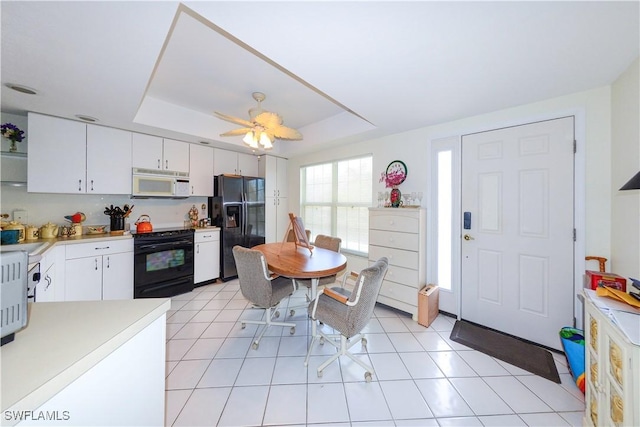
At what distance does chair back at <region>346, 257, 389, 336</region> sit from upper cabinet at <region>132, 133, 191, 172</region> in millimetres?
3416

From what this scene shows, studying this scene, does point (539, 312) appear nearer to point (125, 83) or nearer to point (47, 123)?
point (125, 83)

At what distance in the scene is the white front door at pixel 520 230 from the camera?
2.16 metres

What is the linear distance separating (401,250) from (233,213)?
2.84 metres

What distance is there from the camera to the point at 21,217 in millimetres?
2701

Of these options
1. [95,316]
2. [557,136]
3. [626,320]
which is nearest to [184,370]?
[95,316]

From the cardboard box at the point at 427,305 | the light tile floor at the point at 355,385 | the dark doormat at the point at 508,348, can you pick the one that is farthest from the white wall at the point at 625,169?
A: the cardboard box at the point at 427,305

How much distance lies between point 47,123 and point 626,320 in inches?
201

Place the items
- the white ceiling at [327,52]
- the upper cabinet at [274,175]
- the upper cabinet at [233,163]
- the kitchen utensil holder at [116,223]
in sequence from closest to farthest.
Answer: the white ceiling at [327,52] < the kitchen utensil holder at [116,223] < the upper cabinet at [233,163] < the upper cabinet at [274,175]

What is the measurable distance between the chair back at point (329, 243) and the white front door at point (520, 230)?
5.00ft

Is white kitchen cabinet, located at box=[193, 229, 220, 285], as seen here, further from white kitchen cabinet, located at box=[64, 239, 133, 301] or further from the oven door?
white kitchen cabinet, located at box=[64, 239, 133, 301]

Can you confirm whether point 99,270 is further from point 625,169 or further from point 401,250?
point 625,169

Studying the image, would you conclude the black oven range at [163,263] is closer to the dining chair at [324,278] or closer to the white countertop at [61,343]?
the dining chair at [324,278]

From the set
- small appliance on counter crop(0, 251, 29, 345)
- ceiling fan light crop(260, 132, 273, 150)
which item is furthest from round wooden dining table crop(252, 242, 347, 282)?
small appliance on counter crop(0, 251, 29, 345)

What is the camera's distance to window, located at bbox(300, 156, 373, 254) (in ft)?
12.4
